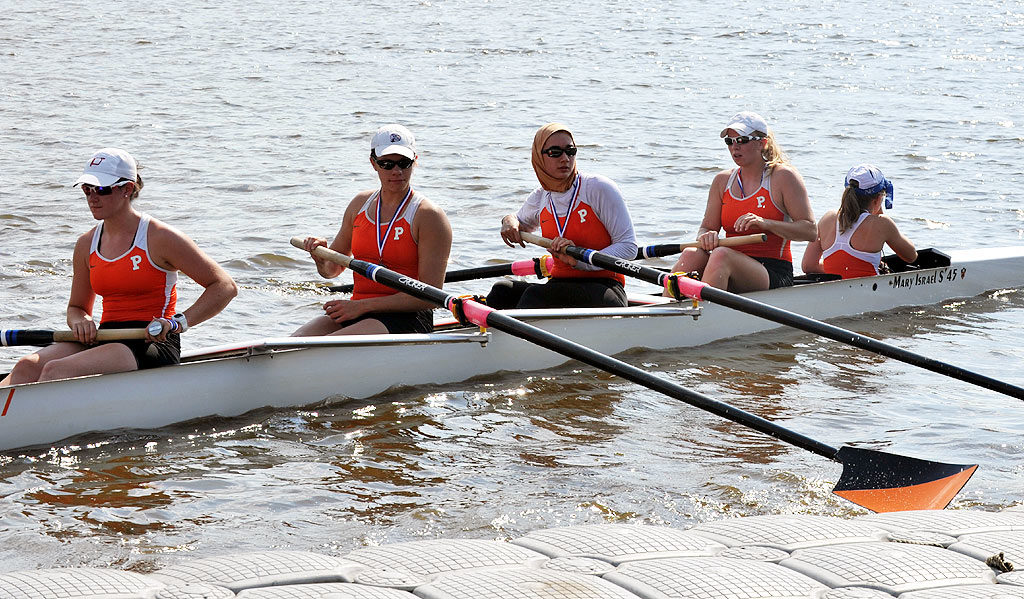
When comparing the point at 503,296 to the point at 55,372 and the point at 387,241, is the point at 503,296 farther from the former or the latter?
the point at 55,372

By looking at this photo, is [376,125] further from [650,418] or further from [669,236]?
[650,418]

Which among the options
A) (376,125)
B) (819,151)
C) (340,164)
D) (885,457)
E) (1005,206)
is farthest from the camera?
(376,125)

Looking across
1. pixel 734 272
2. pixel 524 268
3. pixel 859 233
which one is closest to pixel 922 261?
pixel 859 233

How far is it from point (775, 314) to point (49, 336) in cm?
378

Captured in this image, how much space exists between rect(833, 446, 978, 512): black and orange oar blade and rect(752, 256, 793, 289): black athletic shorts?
2798 millimetres

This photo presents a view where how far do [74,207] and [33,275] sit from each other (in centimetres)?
281

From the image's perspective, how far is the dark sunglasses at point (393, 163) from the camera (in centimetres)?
618

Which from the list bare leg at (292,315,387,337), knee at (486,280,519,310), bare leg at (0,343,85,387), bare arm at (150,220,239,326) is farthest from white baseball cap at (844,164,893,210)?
bare leg at (0,343,85,387)

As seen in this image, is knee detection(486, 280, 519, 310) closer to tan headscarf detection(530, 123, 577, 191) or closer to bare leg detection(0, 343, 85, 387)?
tan headscarf detection(530, 123, 577, 191)

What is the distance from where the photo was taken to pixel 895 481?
515 centimetres

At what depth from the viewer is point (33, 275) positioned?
A: 9.52 metres

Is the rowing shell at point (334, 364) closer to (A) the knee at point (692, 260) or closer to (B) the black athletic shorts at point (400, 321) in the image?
(B) the black athletic shorts at point (400, 321)

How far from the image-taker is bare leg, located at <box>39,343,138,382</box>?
543 cm

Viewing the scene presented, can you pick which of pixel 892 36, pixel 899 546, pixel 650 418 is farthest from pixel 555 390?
pixel 892 36
